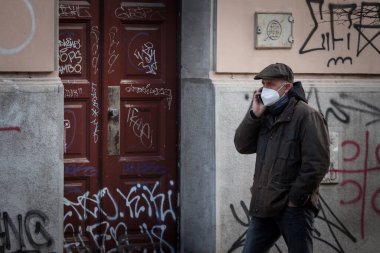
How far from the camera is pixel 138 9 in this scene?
24.1 feet

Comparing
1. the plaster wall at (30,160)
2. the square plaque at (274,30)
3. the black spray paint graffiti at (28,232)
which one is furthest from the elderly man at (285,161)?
the black spray paint graffiti at (28,232)

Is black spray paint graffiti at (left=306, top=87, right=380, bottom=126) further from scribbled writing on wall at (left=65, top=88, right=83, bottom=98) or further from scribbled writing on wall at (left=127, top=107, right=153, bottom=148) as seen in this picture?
scribbled writing on wall at (left=65, top=88, right=83, bottom=98)

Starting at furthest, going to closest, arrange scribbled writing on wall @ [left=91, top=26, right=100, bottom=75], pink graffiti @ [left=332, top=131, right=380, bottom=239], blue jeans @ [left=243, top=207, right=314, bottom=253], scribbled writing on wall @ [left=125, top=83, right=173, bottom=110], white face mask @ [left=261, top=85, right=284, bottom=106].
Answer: pink graffiti @ [left=332, top=131, right=380, bottom=239] < scribbled writing on wall @ [left=125, top=83, right=173, bottom=110] < scribbled writing on wall @ [left=91, top=26, right=100, bottom=75] < white face mask @ [left=261, top=85, right=284, bottom=106] < blue jeans @ [left=243, top=207, right=314, bottom=253]

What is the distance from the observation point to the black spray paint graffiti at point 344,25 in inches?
291

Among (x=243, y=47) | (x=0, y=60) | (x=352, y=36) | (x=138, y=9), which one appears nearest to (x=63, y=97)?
(x=0, y=60)

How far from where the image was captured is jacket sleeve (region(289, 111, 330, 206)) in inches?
215

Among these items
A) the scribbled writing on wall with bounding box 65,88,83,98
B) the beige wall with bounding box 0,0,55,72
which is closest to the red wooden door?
the scribbled writing on wall with bounding box 65,88,83,98

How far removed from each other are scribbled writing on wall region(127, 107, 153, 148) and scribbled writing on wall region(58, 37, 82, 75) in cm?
63

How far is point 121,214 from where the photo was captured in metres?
7.41

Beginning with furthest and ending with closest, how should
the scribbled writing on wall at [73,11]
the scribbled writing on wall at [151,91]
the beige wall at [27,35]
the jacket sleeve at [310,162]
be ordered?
the scribbled writing on wall at [151,91] < the scribbled writing on wall at [73,11] < the beige wall at [27,35] < the jacket sleeve at [310,162]

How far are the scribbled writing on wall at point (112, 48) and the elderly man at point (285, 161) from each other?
191cm

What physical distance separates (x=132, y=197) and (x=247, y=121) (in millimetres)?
2007

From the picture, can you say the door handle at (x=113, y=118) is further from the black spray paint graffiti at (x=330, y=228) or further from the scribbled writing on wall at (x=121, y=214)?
the black spray paint graffiti at (x=330, y=228)

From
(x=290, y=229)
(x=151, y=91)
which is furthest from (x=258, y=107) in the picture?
(x=151, y=91)
